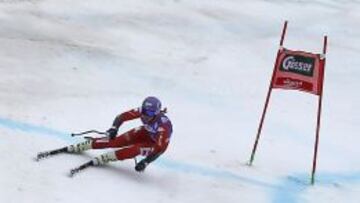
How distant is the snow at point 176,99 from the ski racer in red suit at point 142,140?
19 centimetres

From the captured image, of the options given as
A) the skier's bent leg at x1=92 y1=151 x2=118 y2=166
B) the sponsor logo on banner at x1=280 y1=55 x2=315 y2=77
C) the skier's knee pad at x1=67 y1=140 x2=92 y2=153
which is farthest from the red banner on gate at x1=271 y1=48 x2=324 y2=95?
the skier's knee pad at x1=67 y1=140 x2=92 y2=153

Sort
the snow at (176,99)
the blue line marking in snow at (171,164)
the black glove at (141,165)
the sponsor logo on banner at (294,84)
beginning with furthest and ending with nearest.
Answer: the sponsor logo on banner at (294,84) < the blue line marking in snow at (171,164) < the snow at (176,99) < the black glove at (141,165)

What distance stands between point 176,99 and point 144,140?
366 cm

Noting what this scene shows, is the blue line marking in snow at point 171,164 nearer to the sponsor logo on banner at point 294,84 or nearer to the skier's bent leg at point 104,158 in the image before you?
the skier's bent leg at point 104,158

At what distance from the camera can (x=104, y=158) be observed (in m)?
8.65

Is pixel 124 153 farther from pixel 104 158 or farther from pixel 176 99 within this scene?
pixel 176 99

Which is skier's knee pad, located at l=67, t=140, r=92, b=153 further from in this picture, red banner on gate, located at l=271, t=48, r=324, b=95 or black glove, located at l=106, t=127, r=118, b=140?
red banner on gate, located at l=271, t=48, r=324, b=95

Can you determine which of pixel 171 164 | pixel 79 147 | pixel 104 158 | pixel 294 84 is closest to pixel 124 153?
pixel 104 158

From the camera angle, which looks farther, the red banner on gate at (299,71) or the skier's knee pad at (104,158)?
the red banner on gate at (299,71)

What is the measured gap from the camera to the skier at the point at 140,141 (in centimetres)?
852

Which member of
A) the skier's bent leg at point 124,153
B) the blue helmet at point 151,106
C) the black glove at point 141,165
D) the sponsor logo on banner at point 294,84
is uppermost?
the sponsor logo on banner at point 294,84

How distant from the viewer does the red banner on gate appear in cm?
955

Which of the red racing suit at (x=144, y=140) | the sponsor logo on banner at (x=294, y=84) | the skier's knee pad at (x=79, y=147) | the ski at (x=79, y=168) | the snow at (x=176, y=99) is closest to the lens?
the ski at (x=79, y=168)

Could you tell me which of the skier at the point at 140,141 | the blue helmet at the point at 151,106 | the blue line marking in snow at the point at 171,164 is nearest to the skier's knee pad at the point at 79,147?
the skier at the point at 140,141
